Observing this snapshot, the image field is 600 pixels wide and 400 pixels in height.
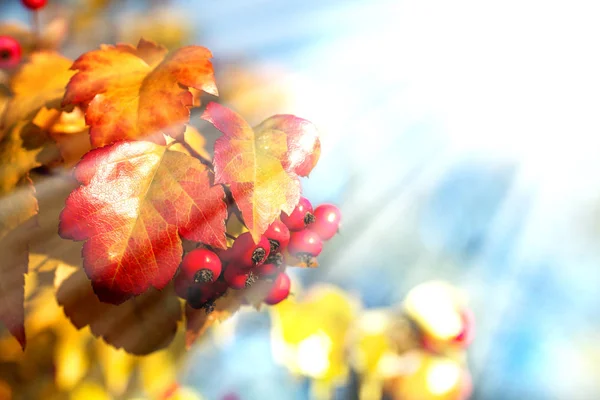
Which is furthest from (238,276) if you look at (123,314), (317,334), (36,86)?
(317,334)

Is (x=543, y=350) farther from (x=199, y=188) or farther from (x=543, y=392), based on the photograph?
(x=199, y=188)

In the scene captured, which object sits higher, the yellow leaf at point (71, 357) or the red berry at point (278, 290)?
the red berry at point (278, 290)

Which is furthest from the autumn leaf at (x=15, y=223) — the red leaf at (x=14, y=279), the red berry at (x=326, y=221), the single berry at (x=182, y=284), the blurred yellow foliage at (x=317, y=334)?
the blurred yellow foliage at (x=317, y=334)

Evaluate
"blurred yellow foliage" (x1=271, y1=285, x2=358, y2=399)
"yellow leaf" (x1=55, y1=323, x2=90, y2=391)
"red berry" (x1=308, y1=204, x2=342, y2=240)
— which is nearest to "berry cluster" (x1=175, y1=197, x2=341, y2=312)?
"red berry" (x1=308, y1=204, x2=342, y2=240)

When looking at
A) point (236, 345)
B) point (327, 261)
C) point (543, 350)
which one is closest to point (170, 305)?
point (236, 345)

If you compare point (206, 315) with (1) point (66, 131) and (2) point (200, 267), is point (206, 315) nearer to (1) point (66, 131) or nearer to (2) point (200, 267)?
(2) point (200, 267)

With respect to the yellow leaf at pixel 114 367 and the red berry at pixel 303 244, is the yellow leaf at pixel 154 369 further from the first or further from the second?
the red berry at pixel 303 244
